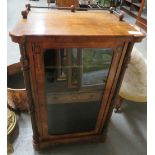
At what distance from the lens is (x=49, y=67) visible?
0.94m

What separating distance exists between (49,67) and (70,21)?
0.87 feet

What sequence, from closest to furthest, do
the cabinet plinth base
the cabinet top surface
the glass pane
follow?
the cabinet top surface, the glass pane, the cabinet plinth base

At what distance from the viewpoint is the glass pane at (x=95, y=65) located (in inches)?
36.4

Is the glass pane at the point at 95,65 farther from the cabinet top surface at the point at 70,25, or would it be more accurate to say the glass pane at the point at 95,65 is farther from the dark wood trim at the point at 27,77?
the dark wood trim at the point at 27,77

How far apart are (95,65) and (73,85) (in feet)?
0.56

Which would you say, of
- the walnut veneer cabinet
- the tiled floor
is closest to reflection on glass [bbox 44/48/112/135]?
the walnut veneer cabinet

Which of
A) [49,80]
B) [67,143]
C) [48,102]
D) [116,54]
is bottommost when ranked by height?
[67,143]

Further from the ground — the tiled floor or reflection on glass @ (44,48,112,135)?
reflection on glass @ (44,48,112,135)

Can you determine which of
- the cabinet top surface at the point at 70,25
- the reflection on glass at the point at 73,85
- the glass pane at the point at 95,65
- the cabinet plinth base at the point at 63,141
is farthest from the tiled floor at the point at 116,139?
the cabinet top surface at the point at 70,25

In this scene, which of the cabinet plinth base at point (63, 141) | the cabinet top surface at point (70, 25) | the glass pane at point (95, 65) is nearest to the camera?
the cabinet top surface at point (70, 25)

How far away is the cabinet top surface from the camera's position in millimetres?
798

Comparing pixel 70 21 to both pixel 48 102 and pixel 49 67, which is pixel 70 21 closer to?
pixel 49 67

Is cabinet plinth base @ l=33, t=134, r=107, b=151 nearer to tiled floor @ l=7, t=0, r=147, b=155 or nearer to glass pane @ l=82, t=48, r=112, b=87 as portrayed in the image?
tiled floor @ l=7, t=0, r=147, b=155
